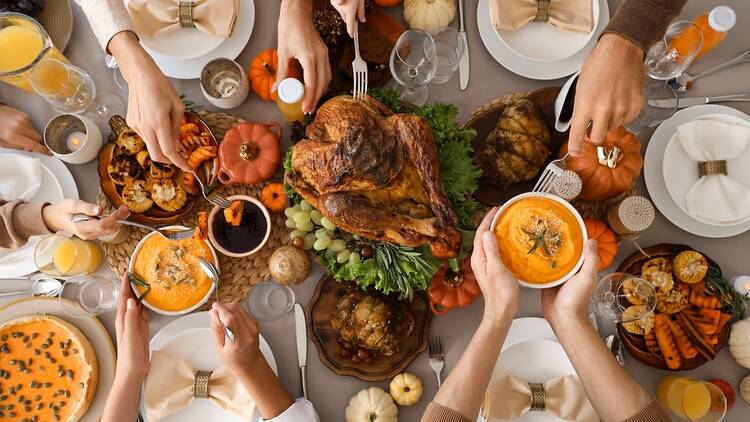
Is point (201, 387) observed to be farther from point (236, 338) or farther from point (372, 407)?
point (372, 407)

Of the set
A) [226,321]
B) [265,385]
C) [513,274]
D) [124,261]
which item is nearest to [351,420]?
[265,385]

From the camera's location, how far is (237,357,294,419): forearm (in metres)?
1.44

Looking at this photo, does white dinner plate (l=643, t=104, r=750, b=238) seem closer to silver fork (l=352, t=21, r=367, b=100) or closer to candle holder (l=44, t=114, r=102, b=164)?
silver fork (l=352, t=21, r=367, b=100)

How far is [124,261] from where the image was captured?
1598 mm

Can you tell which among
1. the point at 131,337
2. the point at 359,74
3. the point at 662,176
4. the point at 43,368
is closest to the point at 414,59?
the point at 359,74

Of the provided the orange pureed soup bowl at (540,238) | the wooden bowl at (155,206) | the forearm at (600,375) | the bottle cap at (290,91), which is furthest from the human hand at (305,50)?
the forearm at (600,375)

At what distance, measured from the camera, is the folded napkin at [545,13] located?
1571 millimetres

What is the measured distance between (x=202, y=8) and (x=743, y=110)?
1.83 metres

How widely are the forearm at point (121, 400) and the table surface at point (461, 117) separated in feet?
0.64

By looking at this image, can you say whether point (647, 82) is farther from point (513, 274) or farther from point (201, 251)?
point (201, 251)

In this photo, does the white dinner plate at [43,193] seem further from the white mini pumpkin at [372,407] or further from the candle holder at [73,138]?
the white mini pumpkin at [372,407]

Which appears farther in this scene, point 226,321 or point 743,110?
point 743,110

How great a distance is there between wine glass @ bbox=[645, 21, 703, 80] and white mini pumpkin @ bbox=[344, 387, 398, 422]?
1.35m

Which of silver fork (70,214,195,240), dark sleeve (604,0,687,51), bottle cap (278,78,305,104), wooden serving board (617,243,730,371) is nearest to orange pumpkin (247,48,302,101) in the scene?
bottle cap (278,78,305,104)
